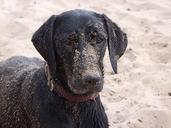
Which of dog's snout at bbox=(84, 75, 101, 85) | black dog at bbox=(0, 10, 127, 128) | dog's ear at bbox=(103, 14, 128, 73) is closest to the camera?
dog's snout at bbox=(84, 75, 101, 85)

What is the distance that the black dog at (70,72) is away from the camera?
361cm

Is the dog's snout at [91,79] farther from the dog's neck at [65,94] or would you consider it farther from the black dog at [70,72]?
the dog's neck at [65,94]

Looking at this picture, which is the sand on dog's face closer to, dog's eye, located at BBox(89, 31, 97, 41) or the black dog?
the black dog

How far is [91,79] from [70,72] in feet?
0.77

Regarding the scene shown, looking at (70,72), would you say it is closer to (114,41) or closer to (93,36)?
(93,36)

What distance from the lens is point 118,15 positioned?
24.2ft

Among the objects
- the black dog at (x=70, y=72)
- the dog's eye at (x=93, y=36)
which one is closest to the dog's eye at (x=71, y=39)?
the black dog at (x=70, y=72)

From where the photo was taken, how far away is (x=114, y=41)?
154 inches

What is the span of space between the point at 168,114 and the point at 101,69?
55.0 inches

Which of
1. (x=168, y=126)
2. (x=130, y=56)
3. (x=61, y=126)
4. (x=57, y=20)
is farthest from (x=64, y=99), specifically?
(x=130, y=56)

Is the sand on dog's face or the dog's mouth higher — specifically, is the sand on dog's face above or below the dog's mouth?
below

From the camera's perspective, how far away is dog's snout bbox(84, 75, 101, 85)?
3.47 metres

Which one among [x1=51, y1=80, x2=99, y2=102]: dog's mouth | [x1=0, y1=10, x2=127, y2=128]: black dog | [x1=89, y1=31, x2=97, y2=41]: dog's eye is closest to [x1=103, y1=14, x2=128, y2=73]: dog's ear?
[x1=0, y1=10, x2=127, y2=128]: black dog

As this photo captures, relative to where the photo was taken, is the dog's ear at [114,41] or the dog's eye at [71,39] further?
the dog's ear at [114,41]
